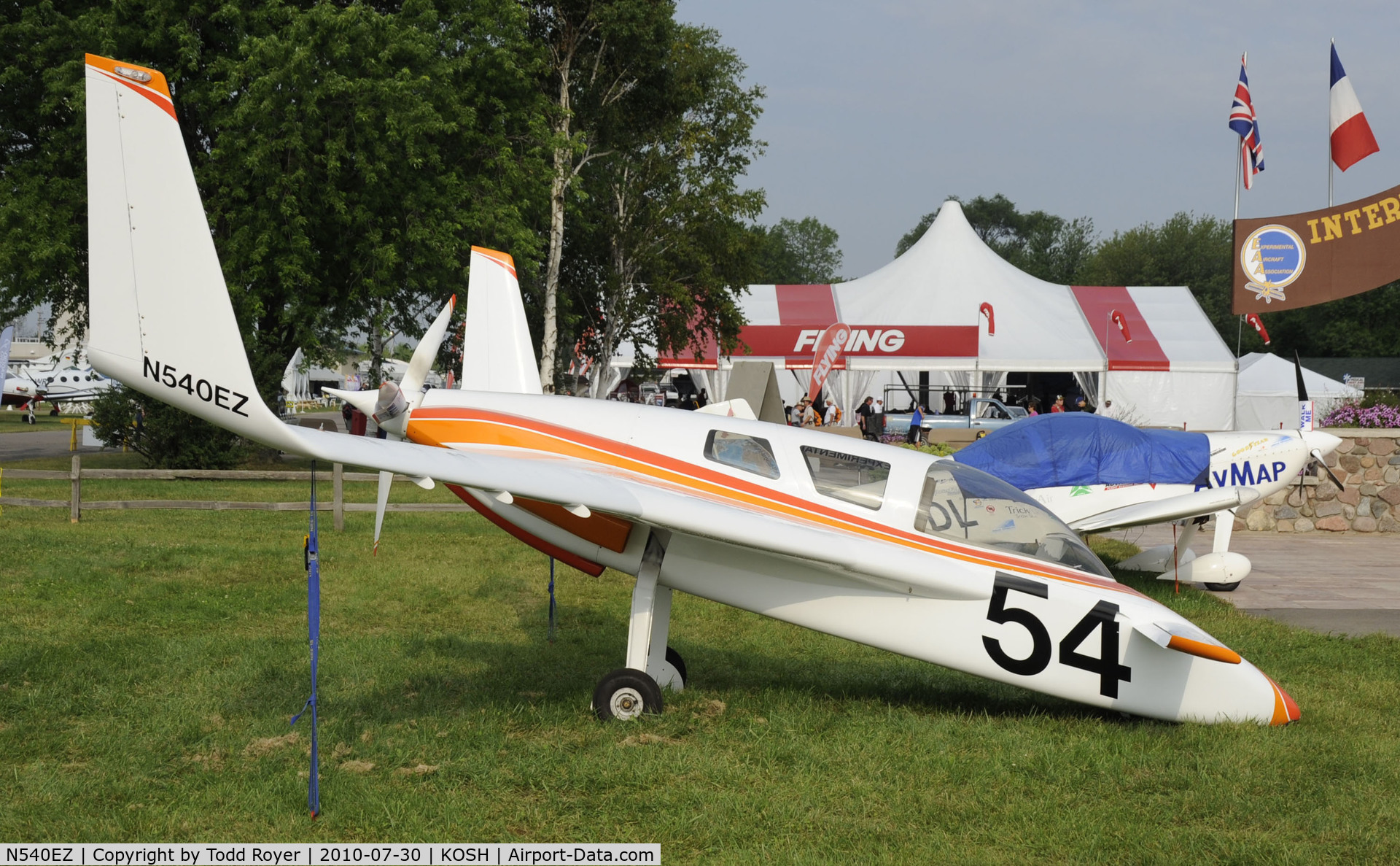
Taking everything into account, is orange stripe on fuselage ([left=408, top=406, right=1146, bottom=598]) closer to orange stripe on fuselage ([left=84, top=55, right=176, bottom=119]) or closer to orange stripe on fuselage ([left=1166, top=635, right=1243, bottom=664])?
orange stripe on fuselage ([left=1166, top=635, right=1243, bottom=664])

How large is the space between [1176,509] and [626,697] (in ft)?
24.3

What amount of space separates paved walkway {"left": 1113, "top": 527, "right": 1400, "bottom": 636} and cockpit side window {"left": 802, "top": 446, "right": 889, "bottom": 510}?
656 cm

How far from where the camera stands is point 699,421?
7.79m

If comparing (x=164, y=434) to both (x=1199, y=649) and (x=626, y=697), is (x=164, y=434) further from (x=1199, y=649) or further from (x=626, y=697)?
(x=1199, y=649)

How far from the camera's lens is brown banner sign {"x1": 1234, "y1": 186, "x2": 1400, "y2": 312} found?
2042 cm

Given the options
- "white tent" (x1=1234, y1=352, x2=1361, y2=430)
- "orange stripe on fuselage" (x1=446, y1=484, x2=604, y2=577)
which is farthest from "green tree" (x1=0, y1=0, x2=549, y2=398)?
"white tent" (x1=1234, y1=352, x2=1361, y2=430)

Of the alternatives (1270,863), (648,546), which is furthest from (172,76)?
(1270,863)

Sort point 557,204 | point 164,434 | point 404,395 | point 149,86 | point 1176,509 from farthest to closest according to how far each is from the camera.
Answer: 1. point 557,204
2. point 164,434
3. point 1176,509
4. point 404,395
5. point 149,86

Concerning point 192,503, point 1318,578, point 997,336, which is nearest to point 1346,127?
point 1318,578

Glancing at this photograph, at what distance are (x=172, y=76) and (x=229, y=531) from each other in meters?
14.0

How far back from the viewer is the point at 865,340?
37.9 metres

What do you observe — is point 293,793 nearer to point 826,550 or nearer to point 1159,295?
point 826,550

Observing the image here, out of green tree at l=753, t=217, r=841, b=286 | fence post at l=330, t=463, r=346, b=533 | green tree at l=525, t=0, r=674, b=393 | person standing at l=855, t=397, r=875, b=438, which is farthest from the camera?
green tree at l=753, t=217, r=841, b=286

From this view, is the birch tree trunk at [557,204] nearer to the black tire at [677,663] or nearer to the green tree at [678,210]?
the green tree at [678,210]
